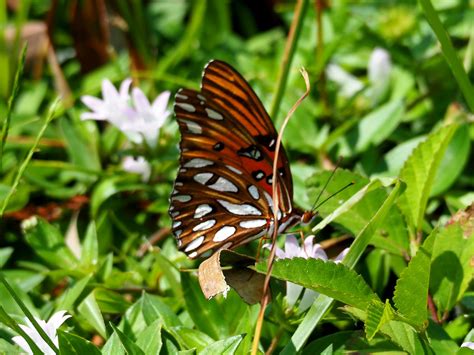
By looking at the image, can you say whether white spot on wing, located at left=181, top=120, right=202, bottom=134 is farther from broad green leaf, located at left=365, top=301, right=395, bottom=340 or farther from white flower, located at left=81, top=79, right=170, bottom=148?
broad green leaf, located at left=365, top=301, right=395, bottom=340

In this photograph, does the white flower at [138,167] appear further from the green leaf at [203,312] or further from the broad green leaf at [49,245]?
the green leaf at [203,312]

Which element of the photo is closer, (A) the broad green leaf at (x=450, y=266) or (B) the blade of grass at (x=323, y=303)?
(B) the blade of grass at (x=323, y=303)

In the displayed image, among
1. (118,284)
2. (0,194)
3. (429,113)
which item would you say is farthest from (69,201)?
(429,113)

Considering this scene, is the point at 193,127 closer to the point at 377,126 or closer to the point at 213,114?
the point at 213,114

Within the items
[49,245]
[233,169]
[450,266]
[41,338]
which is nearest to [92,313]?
[41,338]

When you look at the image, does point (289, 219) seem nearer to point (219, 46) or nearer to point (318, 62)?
point (318, 62)

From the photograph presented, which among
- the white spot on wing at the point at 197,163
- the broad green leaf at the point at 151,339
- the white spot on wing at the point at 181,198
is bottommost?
the broad green leaf at the point at 151,339

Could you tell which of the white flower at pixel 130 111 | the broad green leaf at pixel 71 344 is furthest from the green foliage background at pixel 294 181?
the white flower at pixel 130 111
